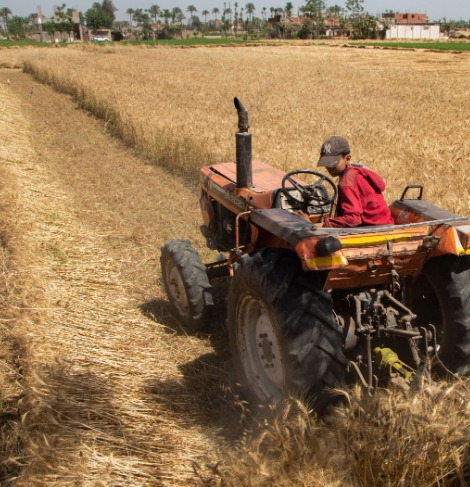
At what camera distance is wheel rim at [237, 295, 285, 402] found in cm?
338

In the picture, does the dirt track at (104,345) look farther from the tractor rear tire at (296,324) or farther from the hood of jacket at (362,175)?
the hood of jacket at (362,175)

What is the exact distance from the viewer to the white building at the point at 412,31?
80.4 m

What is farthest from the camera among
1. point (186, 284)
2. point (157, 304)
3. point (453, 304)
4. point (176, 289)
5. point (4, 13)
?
point (4, 13)

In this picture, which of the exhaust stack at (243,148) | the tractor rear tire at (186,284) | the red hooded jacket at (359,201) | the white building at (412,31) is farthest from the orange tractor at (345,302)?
the white building at (412,31)

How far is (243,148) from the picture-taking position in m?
4.27

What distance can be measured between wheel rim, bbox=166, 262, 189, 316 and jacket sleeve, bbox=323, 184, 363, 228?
1.61 metres

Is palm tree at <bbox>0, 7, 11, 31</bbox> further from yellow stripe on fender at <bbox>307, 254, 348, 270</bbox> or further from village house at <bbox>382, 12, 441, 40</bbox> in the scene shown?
yellow stripe on fender at <bbox>307, 254, 348, 270</bbox>

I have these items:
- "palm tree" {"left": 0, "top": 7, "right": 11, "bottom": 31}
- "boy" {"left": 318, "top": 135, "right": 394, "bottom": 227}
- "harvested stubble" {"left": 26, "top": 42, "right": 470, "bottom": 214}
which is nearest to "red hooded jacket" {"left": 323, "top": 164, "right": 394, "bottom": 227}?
"boy" {"left": 318, "top": 135, "right": 394, "bottom": 227}

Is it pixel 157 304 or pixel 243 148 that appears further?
pixel 157 304

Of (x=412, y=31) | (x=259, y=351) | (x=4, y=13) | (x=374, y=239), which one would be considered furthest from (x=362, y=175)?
(x=4, y=13)

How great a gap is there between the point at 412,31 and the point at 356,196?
94064 millimetres

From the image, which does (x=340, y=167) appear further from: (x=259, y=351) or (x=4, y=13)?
(x=4, y=13)

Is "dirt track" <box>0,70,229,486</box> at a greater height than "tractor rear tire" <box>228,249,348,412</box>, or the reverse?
"tractor rear tire" <box>228,249,348,412</box>

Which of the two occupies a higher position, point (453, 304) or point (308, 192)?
point (308, 192)
